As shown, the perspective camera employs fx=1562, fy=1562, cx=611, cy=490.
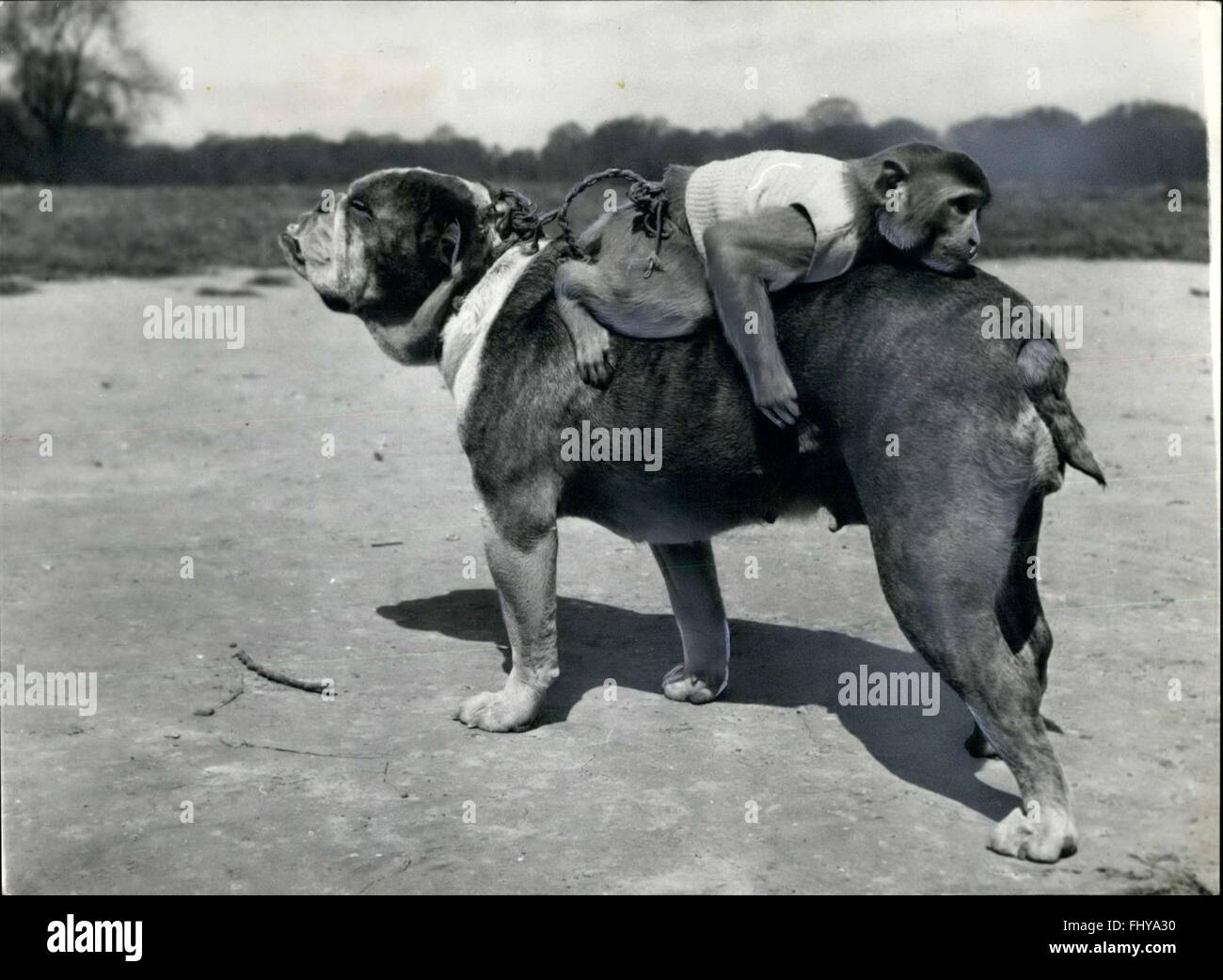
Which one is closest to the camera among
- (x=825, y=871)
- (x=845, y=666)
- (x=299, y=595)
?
(x=825, y=871)

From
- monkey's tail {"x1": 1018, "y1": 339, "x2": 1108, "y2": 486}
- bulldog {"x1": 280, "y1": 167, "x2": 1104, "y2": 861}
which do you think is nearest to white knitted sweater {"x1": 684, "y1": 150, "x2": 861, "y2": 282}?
bulldog {"x1": 280, "y1": 167, "x2": 1104, "y2": 861}

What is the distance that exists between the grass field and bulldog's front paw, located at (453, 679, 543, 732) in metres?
11.7

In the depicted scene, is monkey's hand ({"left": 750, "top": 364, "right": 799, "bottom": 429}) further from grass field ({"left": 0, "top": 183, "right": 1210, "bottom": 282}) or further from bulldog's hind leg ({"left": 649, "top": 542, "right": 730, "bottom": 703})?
grass field ({"left": 0, "top": 183, "right": 1210, "bottom": 282})

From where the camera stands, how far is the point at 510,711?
6074 millimetres

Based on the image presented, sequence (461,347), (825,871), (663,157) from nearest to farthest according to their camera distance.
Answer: (825,871) → (461,347) → (663,157)

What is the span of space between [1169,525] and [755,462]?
431 centimetres

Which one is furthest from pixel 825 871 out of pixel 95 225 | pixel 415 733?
pixel 95 225

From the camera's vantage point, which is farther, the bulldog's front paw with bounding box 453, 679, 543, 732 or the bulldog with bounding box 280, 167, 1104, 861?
the bulldog's front paw with bounding box 453, 679, 543, 732

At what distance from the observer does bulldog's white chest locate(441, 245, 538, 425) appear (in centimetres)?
591

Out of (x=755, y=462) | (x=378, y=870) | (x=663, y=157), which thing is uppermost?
(x=663, y=157)

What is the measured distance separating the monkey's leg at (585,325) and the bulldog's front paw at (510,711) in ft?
4.17

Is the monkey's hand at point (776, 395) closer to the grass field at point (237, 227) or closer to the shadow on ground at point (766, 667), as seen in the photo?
the shadow on ground at point (766, 667)

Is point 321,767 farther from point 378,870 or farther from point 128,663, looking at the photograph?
point 128,663

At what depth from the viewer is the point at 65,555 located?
820 cm
